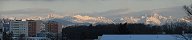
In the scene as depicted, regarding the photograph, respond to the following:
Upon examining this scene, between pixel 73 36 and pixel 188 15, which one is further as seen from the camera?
pixel 73 36

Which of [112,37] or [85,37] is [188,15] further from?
[85,37]

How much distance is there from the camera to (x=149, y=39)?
63281 millimetres

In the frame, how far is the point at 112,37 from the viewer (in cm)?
6481

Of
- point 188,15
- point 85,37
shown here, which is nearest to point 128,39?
point 188,15

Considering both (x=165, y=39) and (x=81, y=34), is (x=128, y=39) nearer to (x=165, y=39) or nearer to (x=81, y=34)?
(x=165, y=39)

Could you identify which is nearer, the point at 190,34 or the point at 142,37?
the point at 190,34

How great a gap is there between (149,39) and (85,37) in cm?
6085

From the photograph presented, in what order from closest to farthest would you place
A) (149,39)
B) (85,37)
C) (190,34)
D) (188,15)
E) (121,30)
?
(188,15) → (190,34) → (149,39) → (121,30) → (85,37)

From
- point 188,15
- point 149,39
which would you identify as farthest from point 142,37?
point 188,15

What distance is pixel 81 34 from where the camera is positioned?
5034 inches

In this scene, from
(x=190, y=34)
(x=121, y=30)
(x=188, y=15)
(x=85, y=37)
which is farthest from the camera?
(x=85, y=37)

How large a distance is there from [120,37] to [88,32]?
6447 cm

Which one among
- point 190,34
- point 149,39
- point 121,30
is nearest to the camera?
point 190,34

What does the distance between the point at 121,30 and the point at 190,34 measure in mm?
54274
